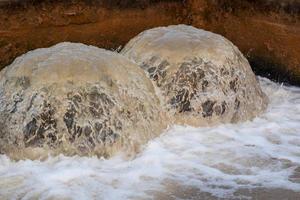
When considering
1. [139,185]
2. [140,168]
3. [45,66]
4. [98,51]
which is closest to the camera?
[139,185]

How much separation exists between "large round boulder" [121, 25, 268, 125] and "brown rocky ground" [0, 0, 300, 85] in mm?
1160

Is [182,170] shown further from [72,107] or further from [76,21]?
[76,21]

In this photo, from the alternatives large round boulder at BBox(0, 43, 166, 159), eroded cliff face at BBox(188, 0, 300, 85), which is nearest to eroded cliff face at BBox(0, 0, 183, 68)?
eroded cliff face at BBox(188, 0, 300, 85)

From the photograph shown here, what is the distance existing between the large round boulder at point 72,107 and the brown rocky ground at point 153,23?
1493 millimetres

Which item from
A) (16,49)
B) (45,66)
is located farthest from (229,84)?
(16,49)

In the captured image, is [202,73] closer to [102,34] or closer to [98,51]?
[98,51]

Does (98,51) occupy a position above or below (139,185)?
above

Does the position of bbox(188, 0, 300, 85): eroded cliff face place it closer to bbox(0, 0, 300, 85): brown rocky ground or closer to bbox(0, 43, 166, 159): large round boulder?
bbox(0, 0, 300, 85): brown rocky ground

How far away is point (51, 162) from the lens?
15.0 ft

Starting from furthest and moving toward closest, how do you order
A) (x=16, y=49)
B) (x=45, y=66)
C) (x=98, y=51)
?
(x=16, y=49), (x=98, y=51), (x=45, y=66)

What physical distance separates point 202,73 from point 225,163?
3.86ft

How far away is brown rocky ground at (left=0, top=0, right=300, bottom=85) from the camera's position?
667cm

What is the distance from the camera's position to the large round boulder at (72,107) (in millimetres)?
4703

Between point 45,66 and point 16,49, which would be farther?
point 16,49
